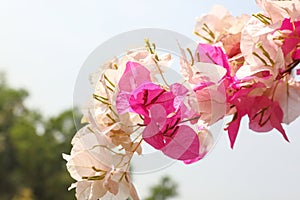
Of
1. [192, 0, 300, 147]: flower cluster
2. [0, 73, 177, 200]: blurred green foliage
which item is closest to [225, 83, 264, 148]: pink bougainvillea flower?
[192, 0, 300, 147]: flower cluster

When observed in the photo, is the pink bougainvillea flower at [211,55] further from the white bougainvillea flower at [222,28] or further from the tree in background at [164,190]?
the tree in background at [164,190]

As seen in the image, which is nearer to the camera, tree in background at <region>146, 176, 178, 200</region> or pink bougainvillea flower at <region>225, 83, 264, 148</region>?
pink bougainvillea flower at <region>225, 83, 264, 148</region>

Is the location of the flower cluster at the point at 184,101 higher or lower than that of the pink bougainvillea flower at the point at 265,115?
higher

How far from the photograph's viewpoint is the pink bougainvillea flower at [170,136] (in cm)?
35

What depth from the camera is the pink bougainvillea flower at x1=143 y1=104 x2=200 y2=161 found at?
348mm

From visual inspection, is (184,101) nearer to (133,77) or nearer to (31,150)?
(133,77)

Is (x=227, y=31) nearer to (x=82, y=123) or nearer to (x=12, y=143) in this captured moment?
(x=82, y=123)

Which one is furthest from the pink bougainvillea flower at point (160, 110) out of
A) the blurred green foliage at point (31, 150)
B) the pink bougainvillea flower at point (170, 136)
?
the blurred green foliage at point (31, 150)

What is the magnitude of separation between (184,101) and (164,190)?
1298 cm

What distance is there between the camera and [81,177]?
1.23ft

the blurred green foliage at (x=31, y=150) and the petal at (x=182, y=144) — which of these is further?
the blurred green foliage at (x=31, y=150)

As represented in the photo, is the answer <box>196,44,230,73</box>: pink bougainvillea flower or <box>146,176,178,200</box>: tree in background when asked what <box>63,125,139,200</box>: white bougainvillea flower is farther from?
<box>146,176,178,200</box>: tree in background

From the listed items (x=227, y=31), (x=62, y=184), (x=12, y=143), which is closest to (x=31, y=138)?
(x=12, y=143)

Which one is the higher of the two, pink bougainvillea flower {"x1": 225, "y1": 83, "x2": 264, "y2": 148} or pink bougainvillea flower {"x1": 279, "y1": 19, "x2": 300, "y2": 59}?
pink bougainvillea flower {"x1": 279, "y1": 19, "x2": 300, "y2": 59}
